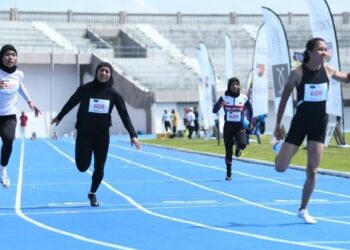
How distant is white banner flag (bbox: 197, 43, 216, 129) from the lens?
41219mm

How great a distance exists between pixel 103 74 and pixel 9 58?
4.79 ft

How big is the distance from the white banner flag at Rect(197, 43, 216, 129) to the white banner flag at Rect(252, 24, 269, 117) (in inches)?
195

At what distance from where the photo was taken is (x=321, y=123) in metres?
10.8

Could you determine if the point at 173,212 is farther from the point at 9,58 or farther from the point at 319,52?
the point at 9,58

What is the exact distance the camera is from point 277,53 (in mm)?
30484

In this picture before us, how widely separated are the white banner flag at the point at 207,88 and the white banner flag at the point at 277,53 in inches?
387

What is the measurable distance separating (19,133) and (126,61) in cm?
952

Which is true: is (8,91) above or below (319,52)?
below

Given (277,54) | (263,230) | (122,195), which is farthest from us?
(277,54)

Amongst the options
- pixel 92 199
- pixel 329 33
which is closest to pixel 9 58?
pixel 92 199

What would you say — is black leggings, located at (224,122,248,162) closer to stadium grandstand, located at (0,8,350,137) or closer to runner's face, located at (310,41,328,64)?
→ runner's face, located at (310,41,328,64)

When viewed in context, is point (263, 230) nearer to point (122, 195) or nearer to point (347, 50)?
point (122, 195)

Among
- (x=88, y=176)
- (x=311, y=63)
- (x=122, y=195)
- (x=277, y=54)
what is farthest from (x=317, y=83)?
(x=277, y=54)

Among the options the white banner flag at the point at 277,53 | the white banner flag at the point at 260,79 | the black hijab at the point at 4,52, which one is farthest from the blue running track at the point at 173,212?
the white banner flag at the point at 260,79
